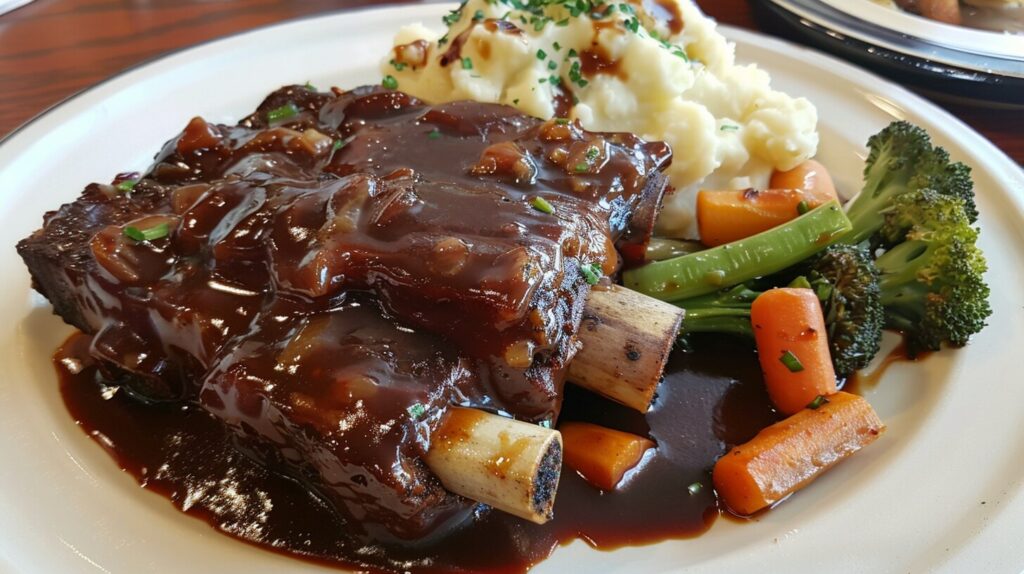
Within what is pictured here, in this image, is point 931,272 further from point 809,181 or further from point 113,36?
point 113,36

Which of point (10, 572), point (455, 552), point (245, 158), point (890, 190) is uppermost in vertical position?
point (245, 158)

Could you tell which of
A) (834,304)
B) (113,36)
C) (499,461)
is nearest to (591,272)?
(499,461)

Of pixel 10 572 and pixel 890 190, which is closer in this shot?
pixel 10 572

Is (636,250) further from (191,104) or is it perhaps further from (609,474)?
(191,104)

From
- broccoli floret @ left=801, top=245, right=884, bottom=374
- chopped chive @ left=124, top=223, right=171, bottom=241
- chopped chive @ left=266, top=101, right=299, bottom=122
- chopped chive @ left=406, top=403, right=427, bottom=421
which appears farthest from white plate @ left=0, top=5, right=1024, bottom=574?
chopped chive @ left=266, top=101, right=299, bottom=122

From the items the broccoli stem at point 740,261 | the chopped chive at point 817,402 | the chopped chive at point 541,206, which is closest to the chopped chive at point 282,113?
the chopped chive at point 541,206

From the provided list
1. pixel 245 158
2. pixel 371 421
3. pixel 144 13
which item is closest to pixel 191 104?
pixel 245 158
